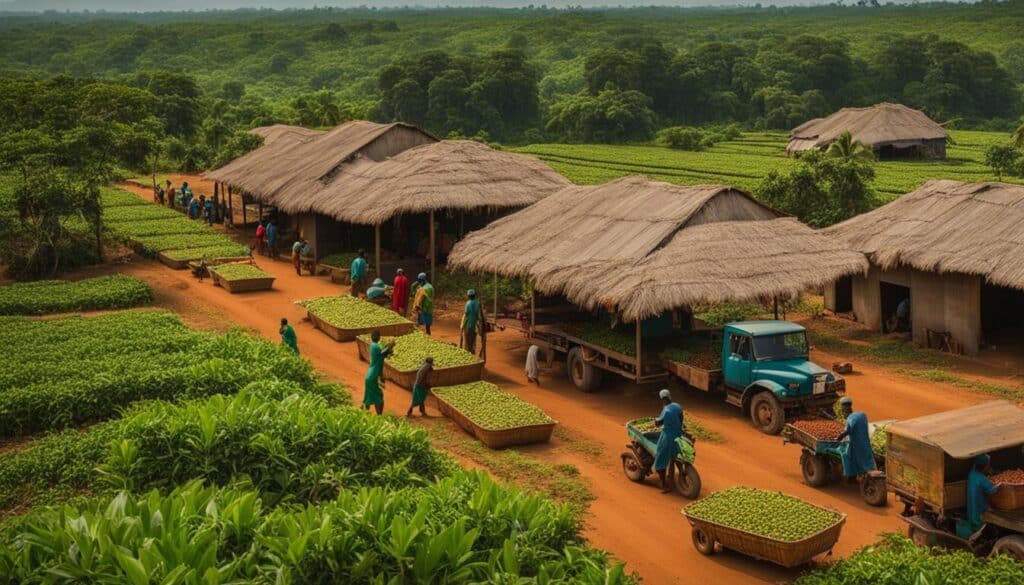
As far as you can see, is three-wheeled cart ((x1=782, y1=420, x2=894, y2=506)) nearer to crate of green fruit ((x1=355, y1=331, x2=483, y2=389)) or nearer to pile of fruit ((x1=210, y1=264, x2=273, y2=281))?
crate of green fruit ((x1=355, y1=331, x2=483, y2=389))

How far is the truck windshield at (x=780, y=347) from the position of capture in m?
17.5

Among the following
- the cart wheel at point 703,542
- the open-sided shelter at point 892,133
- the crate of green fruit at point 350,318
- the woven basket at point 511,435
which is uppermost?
the open-sided shelter at point 892,133

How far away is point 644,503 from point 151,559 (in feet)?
23.7

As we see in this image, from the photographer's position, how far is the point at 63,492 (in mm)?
14039

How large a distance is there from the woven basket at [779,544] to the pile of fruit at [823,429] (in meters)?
2.59

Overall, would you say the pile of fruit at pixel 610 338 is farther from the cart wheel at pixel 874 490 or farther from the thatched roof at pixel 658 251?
the cart wheel at pixel 874 490

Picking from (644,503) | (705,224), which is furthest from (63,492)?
(705,224)

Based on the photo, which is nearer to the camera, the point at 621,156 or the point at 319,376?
the point at 319,376

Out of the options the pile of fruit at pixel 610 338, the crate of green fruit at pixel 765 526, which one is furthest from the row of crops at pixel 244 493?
the pile of fruit at pixel 610 338

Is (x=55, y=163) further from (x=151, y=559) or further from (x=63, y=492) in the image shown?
(x=151, y=559)

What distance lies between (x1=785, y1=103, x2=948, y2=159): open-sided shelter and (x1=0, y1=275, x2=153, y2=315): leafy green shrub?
4169cm

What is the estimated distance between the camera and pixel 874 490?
14.1 meters

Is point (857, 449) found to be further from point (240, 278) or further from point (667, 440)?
point (240, 278)

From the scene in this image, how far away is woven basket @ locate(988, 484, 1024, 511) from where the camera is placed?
37.0 ft
